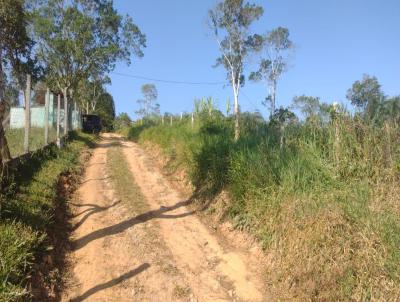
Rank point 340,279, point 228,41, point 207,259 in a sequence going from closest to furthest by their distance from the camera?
point 340,279, point 207,259, point 228,41

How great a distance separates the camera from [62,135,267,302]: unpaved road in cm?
518

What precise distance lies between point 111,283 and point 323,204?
111 inches

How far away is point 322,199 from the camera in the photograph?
5672 mm

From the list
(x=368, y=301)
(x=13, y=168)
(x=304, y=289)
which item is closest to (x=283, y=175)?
(x=304, y=289)

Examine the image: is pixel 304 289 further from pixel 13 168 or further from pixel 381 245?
pixel 13 168

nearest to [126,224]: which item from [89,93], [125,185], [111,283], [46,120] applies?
[111,283]

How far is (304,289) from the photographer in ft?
15.8

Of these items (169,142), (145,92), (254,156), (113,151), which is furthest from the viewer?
(145,92)

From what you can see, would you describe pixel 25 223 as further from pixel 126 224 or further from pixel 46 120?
pixel 46 120

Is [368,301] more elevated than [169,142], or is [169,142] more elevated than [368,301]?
[169,142]

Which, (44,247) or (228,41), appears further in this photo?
(228,41)

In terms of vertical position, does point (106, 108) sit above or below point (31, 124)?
above

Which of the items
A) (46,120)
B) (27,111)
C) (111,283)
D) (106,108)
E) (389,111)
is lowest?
(111,283)

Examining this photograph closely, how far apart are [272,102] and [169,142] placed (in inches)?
1117
